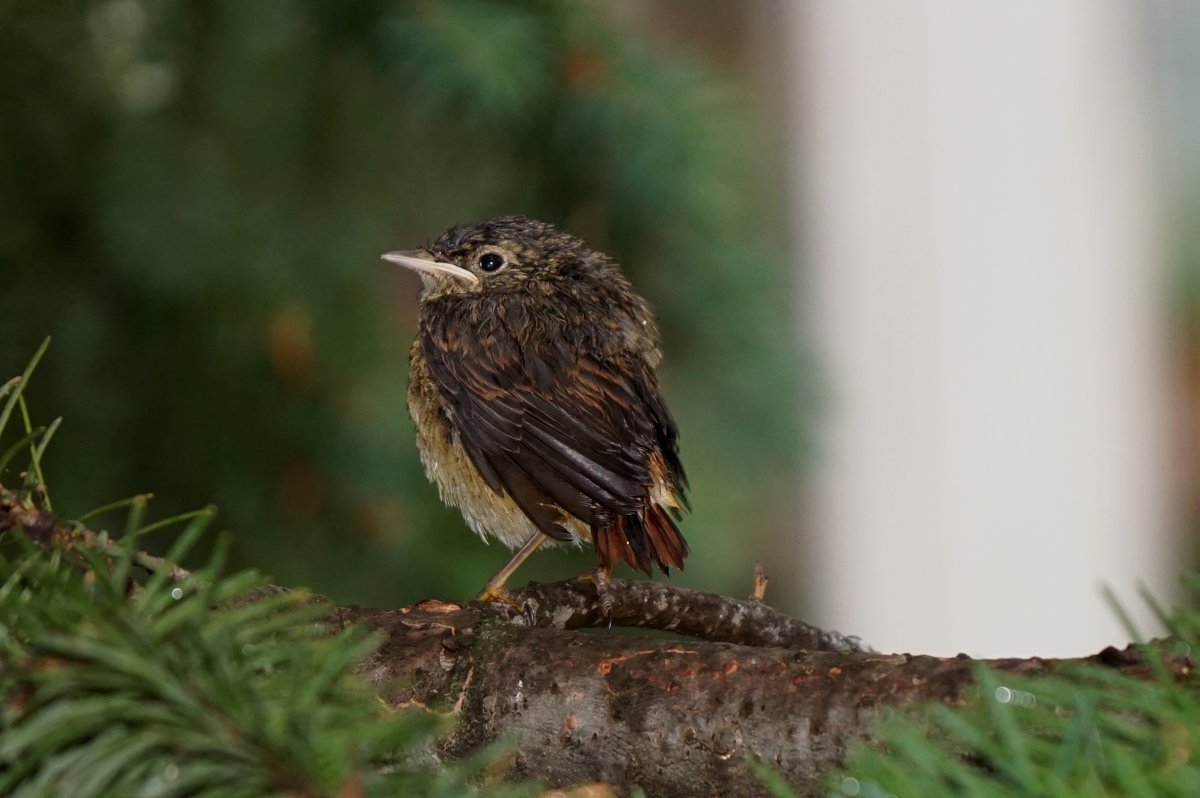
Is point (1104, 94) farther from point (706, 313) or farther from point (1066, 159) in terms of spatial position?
point (706, 313)

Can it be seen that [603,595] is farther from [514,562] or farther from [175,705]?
[175,705]

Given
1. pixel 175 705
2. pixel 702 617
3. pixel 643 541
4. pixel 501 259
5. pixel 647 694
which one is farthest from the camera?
pixel 501 259

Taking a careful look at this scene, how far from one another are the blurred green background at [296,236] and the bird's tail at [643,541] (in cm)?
19

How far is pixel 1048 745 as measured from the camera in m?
0.50

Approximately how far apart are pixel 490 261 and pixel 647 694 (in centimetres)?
116

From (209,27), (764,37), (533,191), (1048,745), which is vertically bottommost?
(1048,745)

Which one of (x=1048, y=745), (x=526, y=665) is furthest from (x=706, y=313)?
(x=1048, y=745)

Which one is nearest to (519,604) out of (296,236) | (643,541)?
(643,541)

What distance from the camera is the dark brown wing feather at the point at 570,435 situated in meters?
1.31

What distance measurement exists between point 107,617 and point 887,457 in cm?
251

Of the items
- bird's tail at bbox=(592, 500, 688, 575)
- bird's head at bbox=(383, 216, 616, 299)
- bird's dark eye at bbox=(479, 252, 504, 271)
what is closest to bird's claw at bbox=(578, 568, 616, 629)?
bird's tail at bbox=(592, 500, 688, 575)

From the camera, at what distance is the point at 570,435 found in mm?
1402

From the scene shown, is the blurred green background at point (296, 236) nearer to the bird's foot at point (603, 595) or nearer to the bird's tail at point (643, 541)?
the bird's tail at point (643, 541)

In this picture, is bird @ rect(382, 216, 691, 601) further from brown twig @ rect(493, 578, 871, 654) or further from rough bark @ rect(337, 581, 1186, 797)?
rough bark @ rect(337, 581, 1186, 797)
